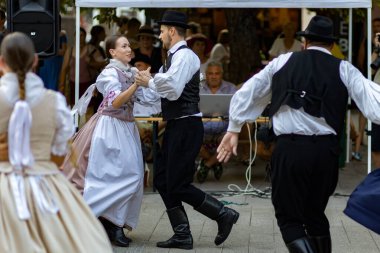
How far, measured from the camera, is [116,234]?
9.15 metres

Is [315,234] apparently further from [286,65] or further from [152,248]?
[152,248]

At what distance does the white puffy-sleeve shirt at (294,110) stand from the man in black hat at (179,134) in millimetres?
1261

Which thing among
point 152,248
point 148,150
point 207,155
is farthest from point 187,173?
point 148,150

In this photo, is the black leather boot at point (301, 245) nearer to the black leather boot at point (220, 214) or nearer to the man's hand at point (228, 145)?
the man's hand at point (228, 145)

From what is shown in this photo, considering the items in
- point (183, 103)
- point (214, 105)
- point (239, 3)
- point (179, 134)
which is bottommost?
point (214, 105)

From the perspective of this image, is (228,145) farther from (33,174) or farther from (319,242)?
(33,174)

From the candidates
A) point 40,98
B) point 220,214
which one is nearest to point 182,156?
point 220,214

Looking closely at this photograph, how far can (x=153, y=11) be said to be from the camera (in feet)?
49.4

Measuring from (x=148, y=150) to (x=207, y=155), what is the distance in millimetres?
1283

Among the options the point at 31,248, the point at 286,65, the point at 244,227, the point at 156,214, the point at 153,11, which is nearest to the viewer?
the point at 31,248

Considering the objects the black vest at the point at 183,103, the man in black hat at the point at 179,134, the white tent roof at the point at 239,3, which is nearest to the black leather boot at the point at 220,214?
the man in black hat at the point at 179,134

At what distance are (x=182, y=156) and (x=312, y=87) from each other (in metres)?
1.89

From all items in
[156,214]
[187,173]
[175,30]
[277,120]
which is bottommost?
[156,214]

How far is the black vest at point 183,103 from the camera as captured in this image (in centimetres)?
878
